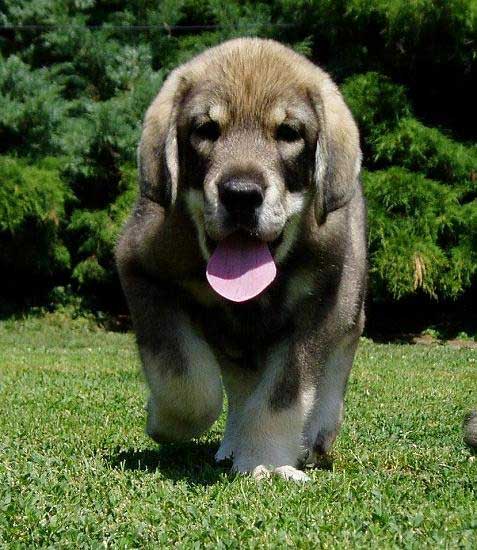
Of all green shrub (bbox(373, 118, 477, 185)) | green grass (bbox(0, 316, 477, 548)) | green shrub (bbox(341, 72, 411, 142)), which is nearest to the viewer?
green grass (bbox(0, 316, 477, 548))

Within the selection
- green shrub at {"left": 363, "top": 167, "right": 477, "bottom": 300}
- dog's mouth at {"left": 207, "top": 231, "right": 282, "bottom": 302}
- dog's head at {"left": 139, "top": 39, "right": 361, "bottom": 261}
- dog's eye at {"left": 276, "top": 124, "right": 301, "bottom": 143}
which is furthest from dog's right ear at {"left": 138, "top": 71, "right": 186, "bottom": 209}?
green shrub at {"left": 363, "top": 167, "right": 477, "bottom": 300}

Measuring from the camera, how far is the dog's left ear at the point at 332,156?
4758mm

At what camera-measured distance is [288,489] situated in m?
4.16

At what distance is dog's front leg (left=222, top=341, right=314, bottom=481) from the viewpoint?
458cm

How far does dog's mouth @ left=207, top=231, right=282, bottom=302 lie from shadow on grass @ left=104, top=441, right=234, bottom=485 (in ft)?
2.62

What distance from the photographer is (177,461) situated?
198 inches

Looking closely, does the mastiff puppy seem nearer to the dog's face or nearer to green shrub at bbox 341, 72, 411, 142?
the dog's face

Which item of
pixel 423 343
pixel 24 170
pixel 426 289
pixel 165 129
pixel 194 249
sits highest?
pixel 165 129

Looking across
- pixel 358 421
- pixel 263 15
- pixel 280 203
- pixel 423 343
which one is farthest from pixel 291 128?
pixel 263 15

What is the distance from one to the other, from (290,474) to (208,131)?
1526 mm

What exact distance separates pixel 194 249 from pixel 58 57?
12.7 meters

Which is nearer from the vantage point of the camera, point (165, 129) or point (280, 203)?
point (280, 203)

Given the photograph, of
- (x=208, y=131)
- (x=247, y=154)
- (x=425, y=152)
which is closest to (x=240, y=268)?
(x=247, y=154)

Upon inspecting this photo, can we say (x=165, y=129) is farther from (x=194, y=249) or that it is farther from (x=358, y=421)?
(x=358, y=421)
